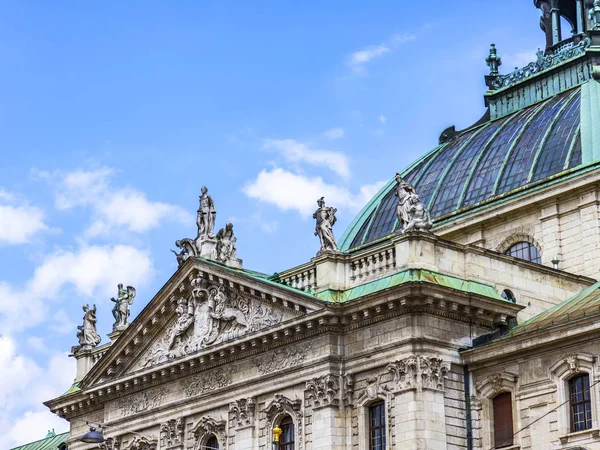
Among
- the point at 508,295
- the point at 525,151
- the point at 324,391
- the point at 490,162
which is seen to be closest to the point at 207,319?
the point at 324,391

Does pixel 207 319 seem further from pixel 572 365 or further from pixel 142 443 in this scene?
pixel 572 365

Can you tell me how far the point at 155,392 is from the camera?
53.6 meters

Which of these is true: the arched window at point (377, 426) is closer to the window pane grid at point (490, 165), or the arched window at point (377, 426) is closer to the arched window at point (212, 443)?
the arched window at point (212, 443)

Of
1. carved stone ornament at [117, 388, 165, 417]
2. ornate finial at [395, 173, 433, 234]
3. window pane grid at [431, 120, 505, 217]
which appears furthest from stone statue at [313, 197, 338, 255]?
window pane grid at [431, 120, 505, 217]

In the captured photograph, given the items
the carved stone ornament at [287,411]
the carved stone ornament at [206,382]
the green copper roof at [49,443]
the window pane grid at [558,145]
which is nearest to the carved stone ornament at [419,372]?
the carved stone ornament at [287,411]

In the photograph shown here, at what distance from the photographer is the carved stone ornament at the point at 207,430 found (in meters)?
49.9

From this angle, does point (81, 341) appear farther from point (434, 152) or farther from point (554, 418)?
point (554, 418)

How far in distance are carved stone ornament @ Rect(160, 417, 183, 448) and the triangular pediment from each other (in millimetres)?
2250

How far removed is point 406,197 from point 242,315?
8021mm

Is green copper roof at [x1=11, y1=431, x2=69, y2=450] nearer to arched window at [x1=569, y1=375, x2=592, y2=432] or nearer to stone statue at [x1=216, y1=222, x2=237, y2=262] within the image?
stone statue at [x1=216, y1=222, x2=237, y2=262]

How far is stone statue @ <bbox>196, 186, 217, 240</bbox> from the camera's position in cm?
5324

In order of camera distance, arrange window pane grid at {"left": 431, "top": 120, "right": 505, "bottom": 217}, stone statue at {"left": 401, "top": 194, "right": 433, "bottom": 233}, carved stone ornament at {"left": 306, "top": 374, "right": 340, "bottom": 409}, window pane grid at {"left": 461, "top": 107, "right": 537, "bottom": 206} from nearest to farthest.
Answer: stone statue at {"left": 401, "top": 194, "right": 433, "bottom": 233}, carved stone ornament at {"left": 306, "top": 374, "right": 340, "bottom": 409}, window pane grid at {"left": 461, "top": 107, "right": 537, "bottom": 206}, window pane grid at {"left": 431, "top": 120, "right": 505, "bottom": 217}

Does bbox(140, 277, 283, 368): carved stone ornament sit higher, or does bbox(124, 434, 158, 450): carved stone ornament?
bbox(140, 277, 283, 368): carved stone ornament

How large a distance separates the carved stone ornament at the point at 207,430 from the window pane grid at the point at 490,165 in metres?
16.0
